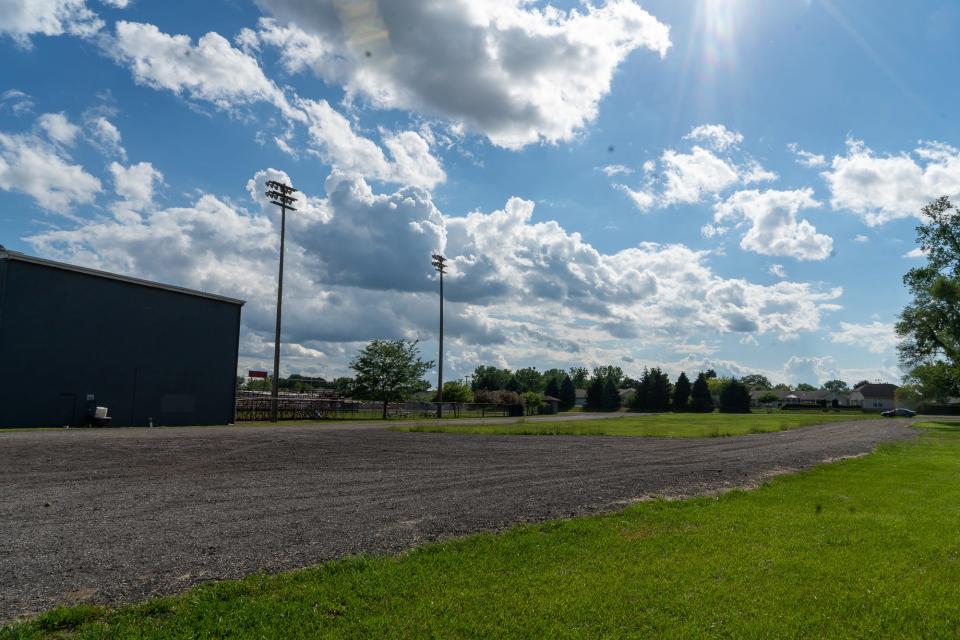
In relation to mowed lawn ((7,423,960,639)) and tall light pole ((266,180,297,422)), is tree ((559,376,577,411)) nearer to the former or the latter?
tall light pole ((266,180,297,422))

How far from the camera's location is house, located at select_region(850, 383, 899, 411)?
119875 mm

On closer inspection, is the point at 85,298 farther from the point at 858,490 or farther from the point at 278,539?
the point at 858,490

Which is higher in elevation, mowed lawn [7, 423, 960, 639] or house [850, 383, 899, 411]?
house [850, 383, 899, 411]

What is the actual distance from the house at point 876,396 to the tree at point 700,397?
124 feet

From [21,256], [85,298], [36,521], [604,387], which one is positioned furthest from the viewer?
[604,387]

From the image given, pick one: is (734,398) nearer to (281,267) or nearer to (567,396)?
(567,396)

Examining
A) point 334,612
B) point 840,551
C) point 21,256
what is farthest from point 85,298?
point 840,551

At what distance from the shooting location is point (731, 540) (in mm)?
7812

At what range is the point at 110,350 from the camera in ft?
112

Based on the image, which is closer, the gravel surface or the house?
the gravel surface

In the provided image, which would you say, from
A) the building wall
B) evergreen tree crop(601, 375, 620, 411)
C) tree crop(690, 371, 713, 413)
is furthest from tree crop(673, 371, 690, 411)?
the building wall

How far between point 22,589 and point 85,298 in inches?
1297

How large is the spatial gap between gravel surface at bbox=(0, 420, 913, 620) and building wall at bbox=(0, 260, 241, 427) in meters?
12.9

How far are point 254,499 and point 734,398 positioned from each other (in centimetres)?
10748
